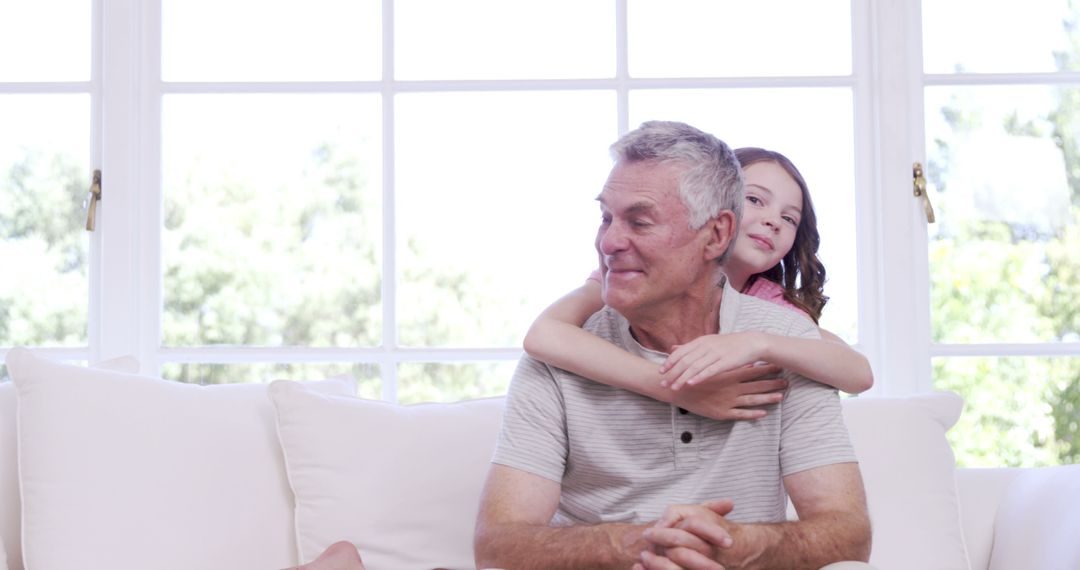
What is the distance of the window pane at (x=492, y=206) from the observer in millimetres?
3260

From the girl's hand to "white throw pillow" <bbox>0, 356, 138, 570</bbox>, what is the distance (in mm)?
1303

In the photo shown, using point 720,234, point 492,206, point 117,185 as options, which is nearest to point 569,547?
point 720,234

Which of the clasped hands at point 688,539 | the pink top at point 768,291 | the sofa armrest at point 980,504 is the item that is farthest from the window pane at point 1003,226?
the clasped hands at point 688,539

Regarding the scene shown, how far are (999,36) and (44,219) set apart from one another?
2670mm

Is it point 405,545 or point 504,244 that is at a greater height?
point 504,244

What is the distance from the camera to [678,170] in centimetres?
195

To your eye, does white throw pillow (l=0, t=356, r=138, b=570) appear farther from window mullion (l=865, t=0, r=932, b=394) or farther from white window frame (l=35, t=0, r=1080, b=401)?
window mullion (l=865, t=0, r=932, b=394)

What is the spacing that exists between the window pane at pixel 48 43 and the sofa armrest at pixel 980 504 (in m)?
2.51

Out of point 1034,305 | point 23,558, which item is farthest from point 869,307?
point 23,558

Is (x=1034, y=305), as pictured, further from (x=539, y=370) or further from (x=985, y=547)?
(x=539, y=370)

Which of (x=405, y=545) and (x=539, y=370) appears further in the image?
(x=405, y=545)

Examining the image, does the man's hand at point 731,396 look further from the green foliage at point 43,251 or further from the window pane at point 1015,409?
the green foliage at point 43,251

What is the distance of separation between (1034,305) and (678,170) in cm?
171

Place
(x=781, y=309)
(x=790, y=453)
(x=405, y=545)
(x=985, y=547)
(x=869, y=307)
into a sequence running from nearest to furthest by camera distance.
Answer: (x=790, y=453), (x=781, y=309), (x=405, y=545), (x=985, y=547), (x=869, y=307)
